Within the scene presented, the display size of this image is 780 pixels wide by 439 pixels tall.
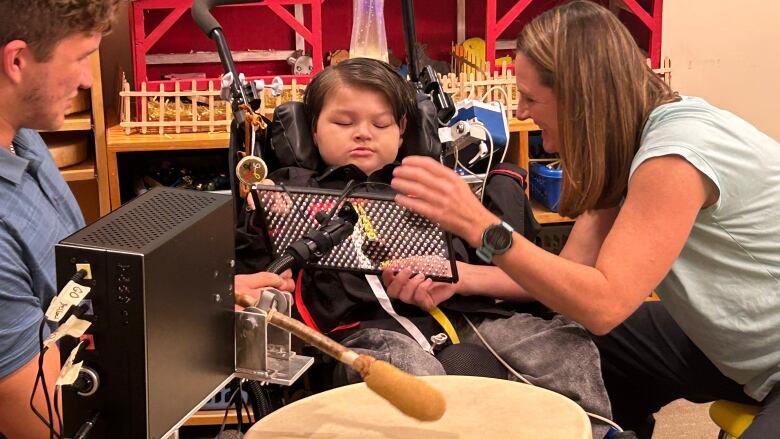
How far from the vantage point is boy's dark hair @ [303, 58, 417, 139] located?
226 cm

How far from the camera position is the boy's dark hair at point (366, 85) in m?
2.26

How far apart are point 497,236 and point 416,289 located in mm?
457

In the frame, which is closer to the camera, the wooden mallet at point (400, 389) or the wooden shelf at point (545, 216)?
the wooden mallet at point (400, 389)

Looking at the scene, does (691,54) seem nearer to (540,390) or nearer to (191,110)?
(191,110)

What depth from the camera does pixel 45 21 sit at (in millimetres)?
1444

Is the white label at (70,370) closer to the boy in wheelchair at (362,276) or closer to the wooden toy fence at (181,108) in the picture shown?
the boy in wheelchair at (362,276)

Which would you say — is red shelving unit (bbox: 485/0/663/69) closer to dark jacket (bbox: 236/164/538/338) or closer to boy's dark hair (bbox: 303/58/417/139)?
boy's dark hair (bbox: 303/58/417/139)

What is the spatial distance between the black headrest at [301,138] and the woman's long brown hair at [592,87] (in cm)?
→ 47

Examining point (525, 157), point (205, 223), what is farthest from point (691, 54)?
point (205, 223)

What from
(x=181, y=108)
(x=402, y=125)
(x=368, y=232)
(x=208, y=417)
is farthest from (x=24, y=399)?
(x=181, y=108)

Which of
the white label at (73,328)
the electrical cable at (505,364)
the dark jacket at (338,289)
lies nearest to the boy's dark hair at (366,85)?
the dark jacket at (338,289)

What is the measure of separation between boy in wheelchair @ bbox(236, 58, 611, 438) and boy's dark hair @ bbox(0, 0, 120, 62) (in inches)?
24.3

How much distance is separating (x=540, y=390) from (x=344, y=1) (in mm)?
2024

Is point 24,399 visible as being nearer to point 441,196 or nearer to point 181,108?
point 441,196
